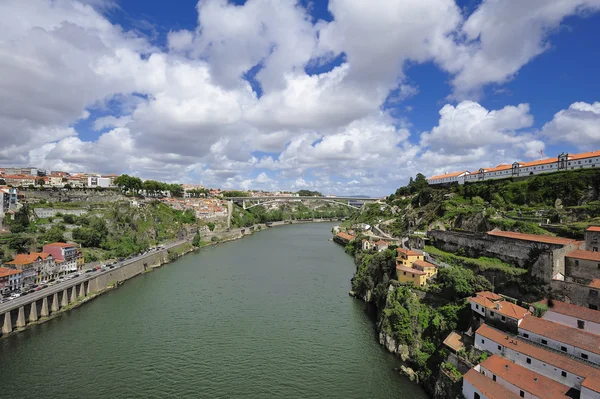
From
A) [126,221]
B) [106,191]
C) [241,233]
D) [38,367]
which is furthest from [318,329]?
[106,191]

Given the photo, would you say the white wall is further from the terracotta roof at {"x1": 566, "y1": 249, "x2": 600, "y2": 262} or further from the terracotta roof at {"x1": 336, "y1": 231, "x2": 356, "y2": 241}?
the terracotta roof at {"x1": 336, "y1": 231, "x2": 356, "y2": 241}

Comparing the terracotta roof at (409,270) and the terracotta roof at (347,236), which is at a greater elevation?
the terracotta roof at (409,270)

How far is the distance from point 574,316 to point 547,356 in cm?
153

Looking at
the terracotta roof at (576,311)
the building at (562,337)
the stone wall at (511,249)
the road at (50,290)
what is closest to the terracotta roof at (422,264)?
the stone wall at (511,249)

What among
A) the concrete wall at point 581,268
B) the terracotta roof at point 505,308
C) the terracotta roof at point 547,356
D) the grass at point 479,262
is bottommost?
the terracotta roof at point 547,356

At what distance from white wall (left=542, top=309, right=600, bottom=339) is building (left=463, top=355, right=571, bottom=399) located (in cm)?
178

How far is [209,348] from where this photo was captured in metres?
12.1

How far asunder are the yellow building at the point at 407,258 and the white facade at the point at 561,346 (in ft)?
22.2

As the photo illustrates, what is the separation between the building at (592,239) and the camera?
34.8ft

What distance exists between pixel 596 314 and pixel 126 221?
32.7m

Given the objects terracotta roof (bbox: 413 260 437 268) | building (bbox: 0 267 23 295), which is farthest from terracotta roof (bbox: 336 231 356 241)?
building (bbox: 0 267 23 295)

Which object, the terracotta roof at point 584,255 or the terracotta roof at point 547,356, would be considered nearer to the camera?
the terracotta roof at point 547,356

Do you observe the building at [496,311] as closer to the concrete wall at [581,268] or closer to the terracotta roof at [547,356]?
the terracotta roof at [547,356]

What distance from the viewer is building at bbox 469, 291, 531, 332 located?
8.88 metres
